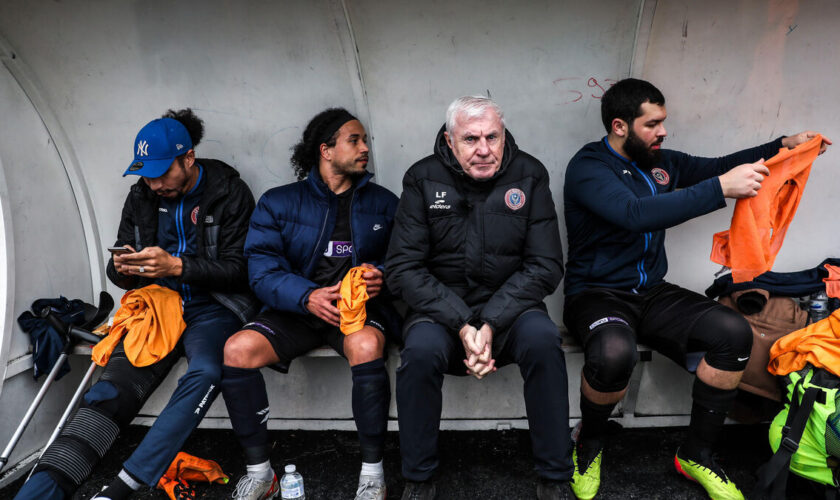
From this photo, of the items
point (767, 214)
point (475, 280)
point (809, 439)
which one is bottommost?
point (809, 439)

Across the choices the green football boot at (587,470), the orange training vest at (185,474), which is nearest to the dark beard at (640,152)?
the green football boot at (587,470)

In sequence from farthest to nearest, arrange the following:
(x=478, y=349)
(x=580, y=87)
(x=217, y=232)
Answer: (x=580, y=87) < (x=217, y=232) < (x=478, y=349)

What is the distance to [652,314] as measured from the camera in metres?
2.92

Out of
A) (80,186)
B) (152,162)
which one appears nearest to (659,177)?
(152,162)

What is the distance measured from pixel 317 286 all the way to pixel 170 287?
0.77m

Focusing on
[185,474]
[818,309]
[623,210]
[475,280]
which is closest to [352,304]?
[475,280]

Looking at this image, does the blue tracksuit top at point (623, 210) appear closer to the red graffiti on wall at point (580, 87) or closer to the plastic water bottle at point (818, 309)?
the red graffiti on wall at point (580, 87)

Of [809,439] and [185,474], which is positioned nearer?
[809,439]

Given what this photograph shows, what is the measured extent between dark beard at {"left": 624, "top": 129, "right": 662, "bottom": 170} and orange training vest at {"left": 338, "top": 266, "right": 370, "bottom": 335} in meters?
1.35

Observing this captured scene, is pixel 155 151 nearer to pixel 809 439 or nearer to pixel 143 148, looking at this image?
pixel 143 148

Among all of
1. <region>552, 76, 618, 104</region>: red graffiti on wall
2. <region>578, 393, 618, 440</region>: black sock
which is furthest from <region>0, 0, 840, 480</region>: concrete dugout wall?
<region>578, 393, 618, 440</region>: black sock

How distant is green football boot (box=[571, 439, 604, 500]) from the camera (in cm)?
277

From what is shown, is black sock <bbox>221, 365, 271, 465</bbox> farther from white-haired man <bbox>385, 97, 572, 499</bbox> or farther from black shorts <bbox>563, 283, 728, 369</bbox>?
black shorts <bbox>563, 283, 728, 369</bbox>

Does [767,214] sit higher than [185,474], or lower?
higher
